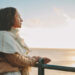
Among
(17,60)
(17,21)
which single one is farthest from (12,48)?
(17,21)

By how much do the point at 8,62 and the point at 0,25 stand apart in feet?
1.51

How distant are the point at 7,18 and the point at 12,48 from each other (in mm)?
379

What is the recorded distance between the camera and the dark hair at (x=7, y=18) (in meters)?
2.32

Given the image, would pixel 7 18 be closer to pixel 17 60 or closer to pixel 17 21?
pixel 17 21

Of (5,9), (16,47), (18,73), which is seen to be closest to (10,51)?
(16,47)

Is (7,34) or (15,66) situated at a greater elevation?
(7,34)

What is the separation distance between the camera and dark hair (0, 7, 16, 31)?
2.32 metres

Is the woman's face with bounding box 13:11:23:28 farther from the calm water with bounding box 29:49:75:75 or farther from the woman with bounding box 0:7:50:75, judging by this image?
the calm water with bounding box 29:49:75:75

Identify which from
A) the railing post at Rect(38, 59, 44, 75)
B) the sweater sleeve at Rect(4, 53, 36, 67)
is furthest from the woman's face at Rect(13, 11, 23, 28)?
the railing post at Rect(38, 59, 44, 75)

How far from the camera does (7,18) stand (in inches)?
91.5

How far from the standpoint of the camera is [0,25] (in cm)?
237

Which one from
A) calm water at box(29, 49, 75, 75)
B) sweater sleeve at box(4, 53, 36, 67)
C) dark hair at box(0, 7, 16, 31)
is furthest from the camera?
calm water at box(29, 49, 75, 75)

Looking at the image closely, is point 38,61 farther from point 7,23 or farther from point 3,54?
point 7,23

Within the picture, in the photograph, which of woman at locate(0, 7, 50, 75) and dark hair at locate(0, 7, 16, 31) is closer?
woman at locate(0, 7, 50, 75)
